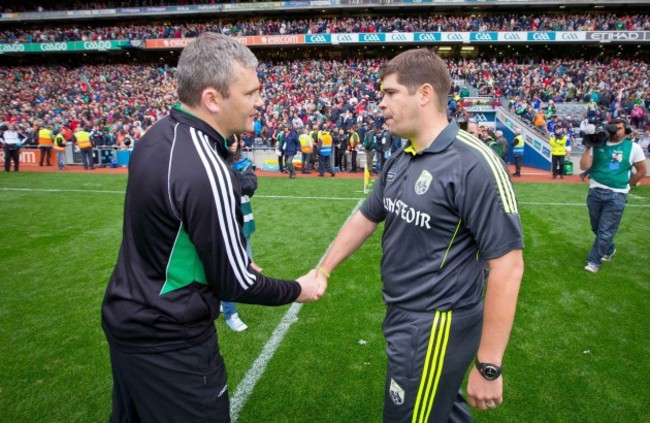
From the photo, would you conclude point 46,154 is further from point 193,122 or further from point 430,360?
point 430,360

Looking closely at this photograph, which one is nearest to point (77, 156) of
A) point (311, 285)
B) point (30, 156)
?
point (30, 156)

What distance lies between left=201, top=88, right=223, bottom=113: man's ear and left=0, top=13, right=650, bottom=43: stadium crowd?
130 feet

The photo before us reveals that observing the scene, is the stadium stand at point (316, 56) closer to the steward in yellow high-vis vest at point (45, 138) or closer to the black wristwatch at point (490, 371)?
the steward in yellow high-vis vest at point (45, 138)

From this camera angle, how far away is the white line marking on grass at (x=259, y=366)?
3.31 m

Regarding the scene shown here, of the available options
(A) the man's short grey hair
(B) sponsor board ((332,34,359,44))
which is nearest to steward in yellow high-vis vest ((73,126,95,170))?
(A) the man's short grey hair

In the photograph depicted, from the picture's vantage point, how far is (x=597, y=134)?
5527 millimetres

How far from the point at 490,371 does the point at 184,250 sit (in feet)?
4.50

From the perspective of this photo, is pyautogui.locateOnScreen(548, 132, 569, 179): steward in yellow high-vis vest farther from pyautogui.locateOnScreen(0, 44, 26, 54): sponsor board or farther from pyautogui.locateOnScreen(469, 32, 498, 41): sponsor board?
pyautogui.locateOnScreen(0, 44, 26, 54): sponsor board

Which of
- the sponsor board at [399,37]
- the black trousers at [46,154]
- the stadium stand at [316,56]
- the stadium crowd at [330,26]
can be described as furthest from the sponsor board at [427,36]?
the black trousers at [46,154]

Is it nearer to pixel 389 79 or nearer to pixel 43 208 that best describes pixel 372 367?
pixel 389 79

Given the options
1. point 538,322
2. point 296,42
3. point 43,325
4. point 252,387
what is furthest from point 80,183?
point 296,42

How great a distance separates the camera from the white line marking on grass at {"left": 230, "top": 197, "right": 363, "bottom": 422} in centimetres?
331

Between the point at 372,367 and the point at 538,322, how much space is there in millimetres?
2161

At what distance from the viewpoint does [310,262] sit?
655 centimetres
